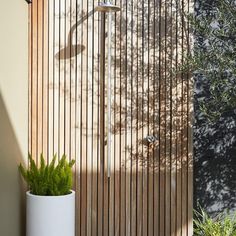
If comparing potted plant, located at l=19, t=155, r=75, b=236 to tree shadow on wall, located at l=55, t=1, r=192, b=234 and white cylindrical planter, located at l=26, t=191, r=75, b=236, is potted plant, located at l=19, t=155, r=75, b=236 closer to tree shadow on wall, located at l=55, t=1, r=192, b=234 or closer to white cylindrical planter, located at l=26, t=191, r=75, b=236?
white cylindrical planter, located at l=26, t=191, r=75, b=236

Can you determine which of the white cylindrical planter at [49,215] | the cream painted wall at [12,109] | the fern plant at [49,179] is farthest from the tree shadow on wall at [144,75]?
the cream painted wall at [12,109]

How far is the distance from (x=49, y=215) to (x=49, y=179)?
34 cm

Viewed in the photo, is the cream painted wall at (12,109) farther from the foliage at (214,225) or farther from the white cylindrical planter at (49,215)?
the foliage at (214,225)

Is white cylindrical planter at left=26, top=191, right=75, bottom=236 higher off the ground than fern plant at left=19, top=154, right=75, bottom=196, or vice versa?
fern plant at left=19, top=154, right=75, bottom=196

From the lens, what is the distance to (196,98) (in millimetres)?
4129

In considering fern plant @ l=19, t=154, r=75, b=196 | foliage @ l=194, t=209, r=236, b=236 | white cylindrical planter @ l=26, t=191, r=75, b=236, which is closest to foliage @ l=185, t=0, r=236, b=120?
foliage @ l=194, t=209, r=236, b=236

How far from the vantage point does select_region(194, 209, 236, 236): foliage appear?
3.94 meters

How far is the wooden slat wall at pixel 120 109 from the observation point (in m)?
4.05

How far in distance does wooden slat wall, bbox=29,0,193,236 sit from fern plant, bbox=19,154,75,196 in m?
0.39

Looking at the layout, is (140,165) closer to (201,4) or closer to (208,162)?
(208,162)

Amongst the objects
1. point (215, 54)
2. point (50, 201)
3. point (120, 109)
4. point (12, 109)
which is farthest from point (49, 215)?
point (215, 54)

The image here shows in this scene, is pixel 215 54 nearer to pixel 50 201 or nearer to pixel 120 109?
pixel 120 109

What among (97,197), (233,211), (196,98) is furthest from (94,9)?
(233,211)

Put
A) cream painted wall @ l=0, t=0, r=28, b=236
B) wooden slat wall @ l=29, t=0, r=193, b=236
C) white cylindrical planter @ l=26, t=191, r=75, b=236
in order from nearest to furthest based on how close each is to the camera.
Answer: cream painted wall @ l=0, t=0, r=28, b=236
white cylindrical planter @ l=26, t=191, r=75, b=236
wooden slat wall @ l=29, t=0, r=193, b=236
